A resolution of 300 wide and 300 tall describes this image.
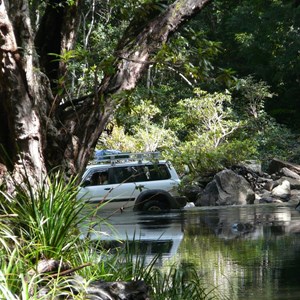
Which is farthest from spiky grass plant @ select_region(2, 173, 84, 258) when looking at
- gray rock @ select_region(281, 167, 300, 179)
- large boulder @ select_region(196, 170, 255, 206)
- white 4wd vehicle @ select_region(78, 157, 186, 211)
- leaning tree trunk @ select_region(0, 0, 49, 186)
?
gray rock @ select_region(281, 167, 300, 179)

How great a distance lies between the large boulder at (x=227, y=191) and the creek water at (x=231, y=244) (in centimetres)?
313

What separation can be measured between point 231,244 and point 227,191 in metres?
13.0

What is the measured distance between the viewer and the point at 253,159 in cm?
3344

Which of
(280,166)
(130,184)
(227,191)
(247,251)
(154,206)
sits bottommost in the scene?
(247,251)

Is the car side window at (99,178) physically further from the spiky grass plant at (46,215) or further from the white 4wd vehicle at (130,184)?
the spiky grass plant at (46,215)

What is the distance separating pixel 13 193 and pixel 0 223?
1.23 metres

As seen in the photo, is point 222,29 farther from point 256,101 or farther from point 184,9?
point 184,9

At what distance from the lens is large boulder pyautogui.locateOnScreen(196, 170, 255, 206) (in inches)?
1114

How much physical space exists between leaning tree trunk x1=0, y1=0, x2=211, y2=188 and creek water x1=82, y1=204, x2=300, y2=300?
1.03 m

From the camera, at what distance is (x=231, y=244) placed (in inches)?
610

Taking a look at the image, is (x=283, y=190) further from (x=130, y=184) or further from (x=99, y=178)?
(x=99, y=178)

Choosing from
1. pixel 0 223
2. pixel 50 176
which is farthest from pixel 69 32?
pixel 0 223

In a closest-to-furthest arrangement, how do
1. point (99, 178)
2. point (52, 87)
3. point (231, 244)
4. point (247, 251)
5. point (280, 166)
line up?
point (52, 87) → point (247, 251) → point (231, 244) → point (99, 178) → point (280, 166)

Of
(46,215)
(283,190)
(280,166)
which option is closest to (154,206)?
(283,190)
